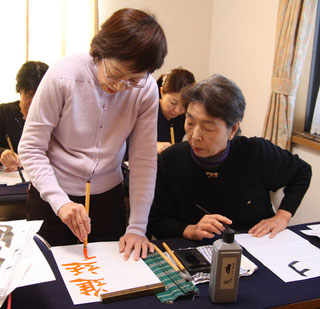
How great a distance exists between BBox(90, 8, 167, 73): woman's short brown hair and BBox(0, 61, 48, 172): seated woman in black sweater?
3.33 feet

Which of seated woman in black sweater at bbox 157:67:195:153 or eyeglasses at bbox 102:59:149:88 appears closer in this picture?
eyeglasses at bbox 102:59:149:88

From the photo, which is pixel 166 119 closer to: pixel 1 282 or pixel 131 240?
pixel 131 240

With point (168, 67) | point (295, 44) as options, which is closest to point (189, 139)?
point (295, 44)

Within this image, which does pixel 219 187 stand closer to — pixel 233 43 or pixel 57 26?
pixel 233 43

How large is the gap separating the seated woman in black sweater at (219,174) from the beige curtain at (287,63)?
3.87 ft

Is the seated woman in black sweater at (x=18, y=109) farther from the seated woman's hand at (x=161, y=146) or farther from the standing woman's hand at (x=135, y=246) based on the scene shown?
the standing woman's hand at (x=135, y=246)

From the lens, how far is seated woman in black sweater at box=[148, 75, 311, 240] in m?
1.33

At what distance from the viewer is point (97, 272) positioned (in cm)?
102

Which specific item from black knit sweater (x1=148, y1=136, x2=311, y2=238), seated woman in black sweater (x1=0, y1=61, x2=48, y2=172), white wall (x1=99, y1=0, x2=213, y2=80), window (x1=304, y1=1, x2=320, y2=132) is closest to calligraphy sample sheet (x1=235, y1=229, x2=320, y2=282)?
black knit sweater (x1=148, y1=136, x2=311, y2=238)

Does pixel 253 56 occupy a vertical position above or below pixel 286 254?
above

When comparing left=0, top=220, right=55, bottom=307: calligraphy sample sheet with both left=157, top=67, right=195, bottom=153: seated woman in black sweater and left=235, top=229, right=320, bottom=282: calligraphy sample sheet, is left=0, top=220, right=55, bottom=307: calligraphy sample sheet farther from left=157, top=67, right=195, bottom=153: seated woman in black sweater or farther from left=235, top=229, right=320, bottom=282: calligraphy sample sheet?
left=157, top=67, right=195, bottom=153: seated woman in black sweater

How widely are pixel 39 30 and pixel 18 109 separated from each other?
140 cm

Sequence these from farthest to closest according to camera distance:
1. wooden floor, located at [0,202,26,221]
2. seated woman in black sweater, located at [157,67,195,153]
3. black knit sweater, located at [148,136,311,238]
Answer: seated woman in black sweater, located at [157,67,195,153], wooden floor, located at [0,202,26,221], black knit sweater, located at [148,136,311,238]

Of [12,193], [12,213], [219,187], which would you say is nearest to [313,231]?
[219,187]
